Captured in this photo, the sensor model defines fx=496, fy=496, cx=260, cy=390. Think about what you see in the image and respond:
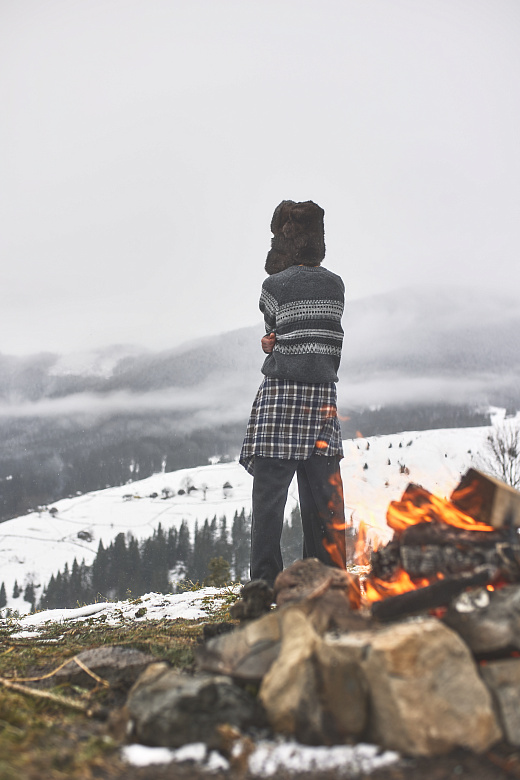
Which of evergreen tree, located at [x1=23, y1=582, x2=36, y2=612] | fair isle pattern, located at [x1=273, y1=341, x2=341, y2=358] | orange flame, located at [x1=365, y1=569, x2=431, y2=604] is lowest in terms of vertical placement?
evergreen tree, located at [x1=23, y1=582, x2=36, y2=612]

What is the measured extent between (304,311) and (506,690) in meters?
3.42

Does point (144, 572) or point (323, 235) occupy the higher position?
point (323, 235)

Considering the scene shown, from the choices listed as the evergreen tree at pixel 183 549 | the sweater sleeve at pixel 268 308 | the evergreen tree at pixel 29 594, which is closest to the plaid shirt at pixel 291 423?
the sweater sleeve at pixel 268 308

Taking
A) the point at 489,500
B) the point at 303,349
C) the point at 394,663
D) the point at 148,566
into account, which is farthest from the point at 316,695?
the point at 148,566

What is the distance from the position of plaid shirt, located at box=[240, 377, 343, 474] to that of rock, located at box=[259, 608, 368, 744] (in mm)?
2424

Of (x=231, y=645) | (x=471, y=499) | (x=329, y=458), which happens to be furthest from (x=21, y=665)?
(x=471, y=499)

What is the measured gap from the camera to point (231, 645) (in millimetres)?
2449

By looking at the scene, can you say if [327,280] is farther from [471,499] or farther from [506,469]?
[506,469]

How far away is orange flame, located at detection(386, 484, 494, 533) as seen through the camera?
3055 mm

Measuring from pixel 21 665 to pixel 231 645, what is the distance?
190 cm

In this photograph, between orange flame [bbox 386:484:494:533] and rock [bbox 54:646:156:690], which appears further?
orange flame [bbox 386:484:494:533]

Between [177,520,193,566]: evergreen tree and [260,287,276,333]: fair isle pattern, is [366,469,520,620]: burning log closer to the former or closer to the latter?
[260,287,276,333]: fair isle pattern

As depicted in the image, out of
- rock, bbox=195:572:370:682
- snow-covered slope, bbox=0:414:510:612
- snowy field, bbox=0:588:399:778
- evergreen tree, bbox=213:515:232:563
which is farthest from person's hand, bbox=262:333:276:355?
snow-covered slope, bbox=0:414:510:612

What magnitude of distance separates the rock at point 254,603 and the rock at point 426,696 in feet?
4.73
